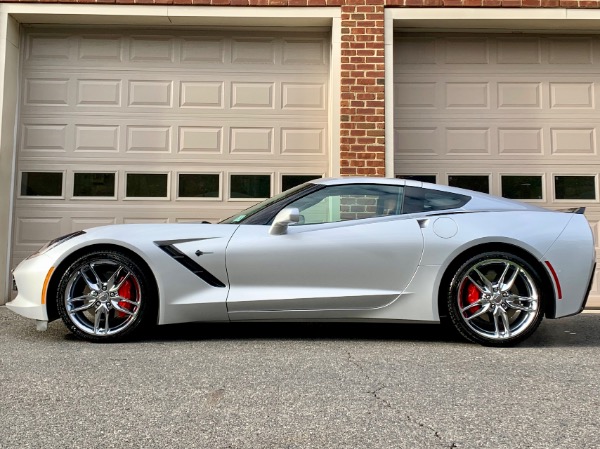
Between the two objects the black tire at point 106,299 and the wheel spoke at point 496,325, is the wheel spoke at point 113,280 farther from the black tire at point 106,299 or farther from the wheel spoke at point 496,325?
the wheel spoke at point 496,325

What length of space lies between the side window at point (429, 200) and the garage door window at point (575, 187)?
344 centimetres

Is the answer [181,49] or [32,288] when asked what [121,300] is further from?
[181,49]

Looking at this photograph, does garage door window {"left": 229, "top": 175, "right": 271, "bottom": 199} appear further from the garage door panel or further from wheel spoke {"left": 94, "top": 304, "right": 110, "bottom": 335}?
wheel spoke {"left": 94, "top": 304, "right": 110, "bottom": 335}

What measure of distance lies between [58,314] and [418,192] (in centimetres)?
279

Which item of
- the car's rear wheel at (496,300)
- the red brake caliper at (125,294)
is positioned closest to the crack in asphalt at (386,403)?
the car's rear wheel at (496,300)

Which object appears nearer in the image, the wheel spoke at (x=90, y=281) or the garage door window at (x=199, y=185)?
the wheel spoke at (x=90, y=281)

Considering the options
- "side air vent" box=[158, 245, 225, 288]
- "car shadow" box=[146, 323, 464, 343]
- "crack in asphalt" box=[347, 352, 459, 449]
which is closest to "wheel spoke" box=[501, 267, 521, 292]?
"car shadow" box=[146, 323, 464, 343]

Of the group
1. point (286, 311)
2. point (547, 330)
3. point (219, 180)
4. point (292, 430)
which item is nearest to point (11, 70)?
point (219, 180)

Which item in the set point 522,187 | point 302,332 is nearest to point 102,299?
point 302,332

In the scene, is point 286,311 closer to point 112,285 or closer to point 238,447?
point 112,285

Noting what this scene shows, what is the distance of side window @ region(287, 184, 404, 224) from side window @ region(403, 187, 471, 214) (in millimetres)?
66

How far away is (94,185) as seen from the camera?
6480mm

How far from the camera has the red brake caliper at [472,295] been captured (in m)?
3.62

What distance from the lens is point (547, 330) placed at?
4.41 meters
